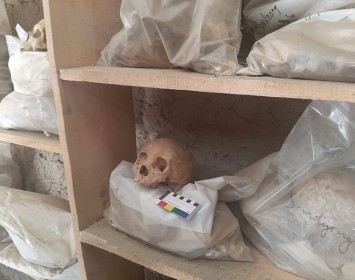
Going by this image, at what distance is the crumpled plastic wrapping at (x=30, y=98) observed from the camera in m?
0.88

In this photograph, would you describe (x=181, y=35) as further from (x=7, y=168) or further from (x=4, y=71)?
(x=7, y=168)

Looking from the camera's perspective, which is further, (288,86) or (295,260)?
(295,260)

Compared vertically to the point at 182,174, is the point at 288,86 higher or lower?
higher

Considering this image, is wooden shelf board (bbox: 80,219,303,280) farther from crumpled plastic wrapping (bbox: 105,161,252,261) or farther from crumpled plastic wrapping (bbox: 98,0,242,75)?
crumpled plastic wrapping (bbox: 98,0,242,75)

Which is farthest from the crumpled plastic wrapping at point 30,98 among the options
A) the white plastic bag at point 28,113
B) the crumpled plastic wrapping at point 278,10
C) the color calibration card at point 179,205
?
the crumpled plastic wrapping at point 278,10

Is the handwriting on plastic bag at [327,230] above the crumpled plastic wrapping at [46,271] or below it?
above

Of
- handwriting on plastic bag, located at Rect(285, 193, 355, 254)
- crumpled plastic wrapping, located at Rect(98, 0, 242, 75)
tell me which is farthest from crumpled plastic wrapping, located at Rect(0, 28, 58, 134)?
handwriting on plastic bag, located at Rect(285, 193, 355, 254)

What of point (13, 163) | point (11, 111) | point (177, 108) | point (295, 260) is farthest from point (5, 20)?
point (295, 260)

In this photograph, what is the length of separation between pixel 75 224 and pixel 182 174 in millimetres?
296

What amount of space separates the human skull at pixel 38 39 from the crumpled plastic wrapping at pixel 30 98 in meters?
0.02

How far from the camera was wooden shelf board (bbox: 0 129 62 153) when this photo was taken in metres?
0.84

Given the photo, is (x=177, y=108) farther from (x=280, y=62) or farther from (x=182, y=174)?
(x=280, y=62)

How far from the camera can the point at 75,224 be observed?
80cm

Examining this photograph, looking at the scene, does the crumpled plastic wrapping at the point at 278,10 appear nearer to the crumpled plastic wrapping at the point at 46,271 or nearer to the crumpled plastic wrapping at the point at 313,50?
the crumpled plastic wrapping at the point at 313,50
